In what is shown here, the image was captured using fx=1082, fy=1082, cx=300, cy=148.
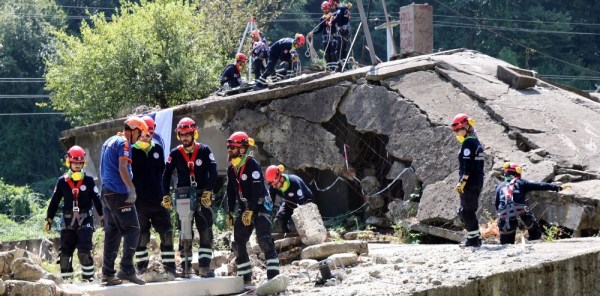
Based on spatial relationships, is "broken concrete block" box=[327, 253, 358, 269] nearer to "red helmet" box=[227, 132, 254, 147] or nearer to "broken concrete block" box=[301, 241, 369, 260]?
"broken concrete block" box=[301, 241, 369, 260]

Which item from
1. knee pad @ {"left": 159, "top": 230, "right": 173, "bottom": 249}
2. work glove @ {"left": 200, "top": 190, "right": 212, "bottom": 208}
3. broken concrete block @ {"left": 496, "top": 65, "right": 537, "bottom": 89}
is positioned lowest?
knee pad @ {"left": 159, "top": 230, "right": 173, "bottom": 249}

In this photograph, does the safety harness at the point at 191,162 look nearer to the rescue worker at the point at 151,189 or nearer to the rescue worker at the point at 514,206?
the rescue worker at the point at 151,189

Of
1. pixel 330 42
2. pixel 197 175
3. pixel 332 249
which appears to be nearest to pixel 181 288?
pixel 197 175

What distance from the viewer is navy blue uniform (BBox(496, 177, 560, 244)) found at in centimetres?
1348

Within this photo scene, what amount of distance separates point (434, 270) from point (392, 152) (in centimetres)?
665

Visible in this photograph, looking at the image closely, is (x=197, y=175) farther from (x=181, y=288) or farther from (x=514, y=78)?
(x=514, y=78)

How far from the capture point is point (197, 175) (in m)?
11.7

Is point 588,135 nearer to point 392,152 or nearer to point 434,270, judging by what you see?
point 392,152

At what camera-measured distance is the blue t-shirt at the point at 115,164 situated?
10609 millimetres

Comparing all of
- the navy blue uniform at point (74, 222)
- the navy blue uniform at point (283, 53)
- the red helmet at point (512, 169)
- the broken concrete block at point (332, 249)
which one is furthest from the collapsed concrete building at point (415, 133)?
the navy blue uniform at point (74, 222)

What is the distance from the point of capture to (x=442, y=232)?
51.0 feet

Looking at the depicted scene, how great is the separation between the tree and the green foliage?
16.4 metres

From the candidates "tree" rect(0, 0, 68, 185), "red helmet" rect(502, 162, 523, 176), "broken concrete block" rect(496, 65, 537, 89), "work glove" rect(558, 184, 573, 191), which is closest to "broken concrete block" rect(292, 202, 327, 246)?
"red helmet" rect(502, 162, 523, 176)

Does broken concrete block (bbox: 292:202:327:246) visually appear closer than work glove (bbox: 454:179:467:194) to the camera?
No
